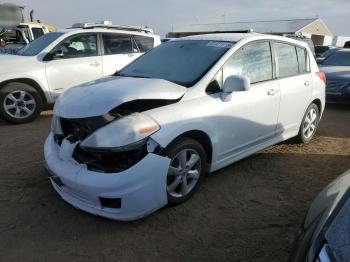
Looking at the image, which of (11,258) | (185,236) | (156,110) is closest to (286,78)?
(156,110)

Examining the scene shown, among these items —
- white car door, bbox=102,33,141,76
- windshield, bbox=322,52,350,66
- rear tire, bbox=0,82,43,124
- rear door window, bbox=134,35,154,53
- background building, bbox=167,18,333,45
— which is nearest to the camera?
rear tire, bbox=0,82,43,124

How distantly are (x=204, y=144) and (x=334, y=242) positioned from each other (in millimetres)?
2249

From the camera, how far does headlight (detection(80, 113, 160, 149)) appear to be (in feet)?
10.3

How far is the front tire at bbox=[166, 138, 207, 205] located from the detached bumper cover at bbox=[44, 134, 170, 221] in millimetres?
186

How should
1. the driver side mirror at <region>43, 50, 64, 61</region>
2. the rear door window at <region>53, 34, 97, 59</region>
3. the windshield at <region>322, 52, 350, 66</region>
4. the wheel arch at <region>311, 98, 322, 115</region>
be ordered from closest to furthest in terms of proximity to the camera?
the wheel arch at <region>311, 98, 322, 115</region> → the driver side mirror at <region>43, 50, 64, 61</region> → the rear door window at <region>53, 34, 97, 59</region> → the windshield at <region>322, 52, 350, 66</region>

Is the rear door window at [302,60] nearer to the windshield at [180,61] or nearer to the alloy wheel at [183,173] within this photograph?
the windshield at [180,61]

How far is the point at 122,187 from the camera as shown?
3074 mm

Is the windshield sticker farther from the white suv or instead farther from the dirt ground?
the white suv

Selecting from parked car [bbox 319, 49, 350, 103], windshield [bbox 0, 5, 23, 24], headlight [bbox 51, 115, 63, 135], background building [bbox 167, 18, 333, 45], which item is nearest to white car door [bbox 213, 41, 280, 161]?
headlight [bbox 51, 115, 63, 135]

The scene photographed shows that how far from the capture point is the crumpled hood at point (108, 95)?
133 inches

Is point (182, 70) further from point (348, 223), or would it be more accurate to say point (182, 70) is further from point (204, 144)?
point (348, 223)

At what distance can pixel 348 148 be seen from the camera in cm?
579

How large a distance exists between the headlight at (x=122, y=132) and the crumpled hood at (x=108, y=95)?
0.64ft

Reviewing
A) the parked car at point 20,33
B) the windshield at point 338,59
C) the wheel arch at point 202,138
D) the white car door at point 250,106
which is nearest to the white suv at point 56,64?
A: the white car door at point 250,106
